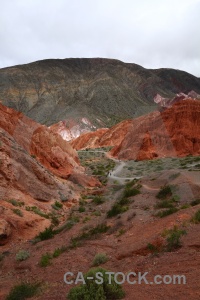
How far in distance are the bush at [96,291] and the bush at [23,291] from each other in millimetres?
1719

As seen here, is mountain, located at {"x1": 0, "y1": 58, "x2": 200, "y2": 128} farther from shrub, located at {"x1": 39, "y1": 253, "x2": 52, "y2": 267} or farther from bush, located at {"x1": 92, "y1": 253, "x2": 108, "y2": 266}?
bush, located at {"x1": 92, "y1": 253, "x2": 108, "y2": 266}

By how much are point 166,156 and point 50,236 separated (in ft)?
124

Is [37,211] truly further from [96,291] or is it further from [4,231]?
[96,291]

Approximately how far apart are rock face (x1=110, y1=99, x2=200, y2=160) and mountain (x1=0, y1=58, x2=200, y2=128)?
218 feet

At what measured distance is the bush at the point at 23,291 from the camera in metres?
7.05

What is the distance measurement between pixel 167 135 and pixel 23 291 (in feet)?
158

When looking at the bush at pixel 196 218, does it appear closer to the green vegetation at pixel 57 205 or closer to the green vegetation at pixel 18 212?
the green vegetation at pixel 18 212

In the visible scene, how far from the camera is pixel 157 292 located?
5.87m

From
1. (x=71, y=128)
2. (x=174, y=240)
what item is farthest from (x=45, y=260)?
(x=71, y=128)

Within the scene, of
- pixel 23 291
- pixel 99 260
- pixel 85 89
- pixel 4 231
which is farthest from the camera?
pixel 85 89

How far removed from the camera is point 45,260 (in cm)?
939

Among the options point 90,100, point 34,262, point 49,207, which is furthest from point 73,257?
point 90,100

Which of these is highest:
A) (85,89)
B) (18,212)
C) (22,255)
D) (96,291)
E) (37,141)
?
(85,89)

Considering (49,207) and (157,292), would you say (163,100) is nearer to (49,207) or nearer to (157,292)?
(49,207)
